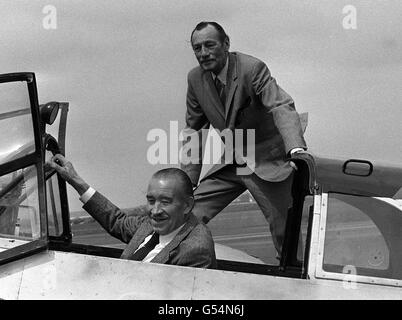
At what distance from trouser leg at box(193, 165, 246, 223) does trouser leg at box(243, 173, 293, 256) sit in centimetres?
16

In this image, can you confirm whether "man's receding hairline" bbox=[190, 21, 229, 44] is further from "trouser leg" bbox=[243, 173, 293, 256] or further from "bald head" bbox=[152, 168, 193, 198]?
"bald head" bbox=[152, 168, 193, 198]

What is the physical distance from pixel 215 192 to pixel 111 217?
77 centimetres

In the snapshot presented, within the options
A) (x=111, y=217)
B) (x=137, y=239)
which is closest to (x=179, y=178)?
(x=137, y=239)

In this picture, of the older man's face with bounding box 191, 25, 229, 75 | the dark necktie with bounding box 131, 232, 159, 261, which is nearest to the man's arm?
the dark necktie with bounding box 131, 232, 159, 261

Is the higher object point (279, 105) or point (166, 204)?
point (279, 105)

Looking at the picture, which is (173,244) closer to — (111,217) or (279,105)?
(111,217)

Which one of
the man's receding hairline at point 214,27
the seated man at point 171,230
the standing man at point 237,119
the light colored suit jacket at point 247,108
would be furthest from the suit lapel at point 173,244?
the man's receding hairline at point 214,27

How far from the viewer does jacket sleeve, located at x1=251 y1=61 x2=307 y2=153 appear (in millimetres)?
3268

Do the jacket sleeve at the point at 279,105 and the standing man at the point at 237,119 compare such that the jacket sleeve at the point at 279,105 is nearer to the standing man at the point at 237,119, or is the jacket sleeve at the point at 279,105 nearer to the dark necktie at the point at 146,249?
the standing man at the point at 237,119

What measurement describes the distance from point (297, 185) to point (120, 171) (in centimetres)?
103

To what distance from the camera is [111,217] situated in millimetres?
3320

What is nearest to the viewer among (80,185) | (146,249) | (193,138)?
(146,249)

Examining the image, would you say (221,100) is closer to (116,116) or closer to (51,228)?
(116,116)

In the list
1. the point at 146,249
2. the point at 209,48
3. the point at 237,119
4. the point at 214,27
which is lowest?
the point at 146,249
